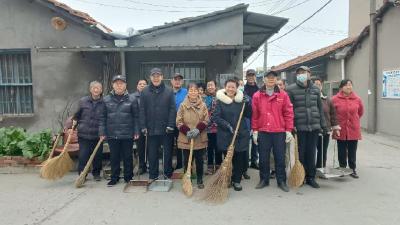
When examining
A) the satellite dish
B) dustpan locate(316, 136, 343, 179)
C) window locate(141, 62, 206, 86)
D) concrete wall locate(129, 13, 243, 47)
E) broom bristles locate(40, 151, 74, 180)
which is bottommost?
dustpan locate(316, 136, 343, 179)

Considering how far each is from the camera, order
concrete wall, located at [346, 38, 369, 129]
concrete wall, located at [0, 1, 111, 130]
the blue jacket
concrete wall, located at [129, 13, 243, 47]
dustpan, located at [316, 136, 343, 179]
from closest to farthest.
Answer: dustpan, located at [316, 136, 343, 179] → the blue jacket → concrete wall, located at [129, 13, 243, 47] → concrete wall, located at [0, 1, 111, 130] → concrete wall, located at [346, 38, 369, 129]

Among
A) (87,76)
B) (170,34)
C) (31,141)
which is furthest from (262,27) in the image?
(31,141)

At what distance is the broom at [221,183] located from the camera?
5438 mm

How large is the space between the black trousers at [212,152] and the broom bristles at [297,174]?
141 centimetres

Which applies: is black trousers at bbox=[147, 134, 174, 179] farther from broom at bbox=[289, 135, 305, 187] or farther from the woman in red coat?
the woman in red coat

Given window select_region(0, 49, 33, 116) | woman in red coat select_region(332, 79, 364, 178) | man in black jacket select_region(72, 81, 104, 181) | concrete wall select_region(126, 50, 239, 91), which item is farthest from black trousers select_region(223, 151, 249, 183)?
window select_region(0, 49, 33, 116)

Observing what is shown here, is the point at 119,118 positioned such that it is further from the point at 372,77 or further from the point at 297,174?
the point at 372,77

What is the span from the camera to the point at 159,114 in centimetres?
616

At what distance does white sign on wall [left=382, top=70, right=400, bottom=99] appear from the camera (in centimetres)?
1133

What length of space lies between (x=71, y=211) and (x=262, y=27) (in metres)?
7.75

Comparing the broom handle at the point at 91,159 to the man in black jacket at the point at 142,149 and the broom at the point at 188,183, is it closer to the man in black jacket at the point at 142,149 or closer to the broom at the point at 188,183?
the man in black jacket at the point at 142,149

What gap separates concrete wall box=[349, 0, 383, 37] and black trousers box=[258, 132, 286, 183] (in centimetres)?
1974

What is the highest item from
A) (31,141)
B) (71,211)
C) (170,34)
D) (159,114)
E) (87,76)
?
(170,34)

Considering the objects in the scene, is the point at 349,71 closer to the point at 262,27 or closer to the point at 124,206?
the point at 262,27
